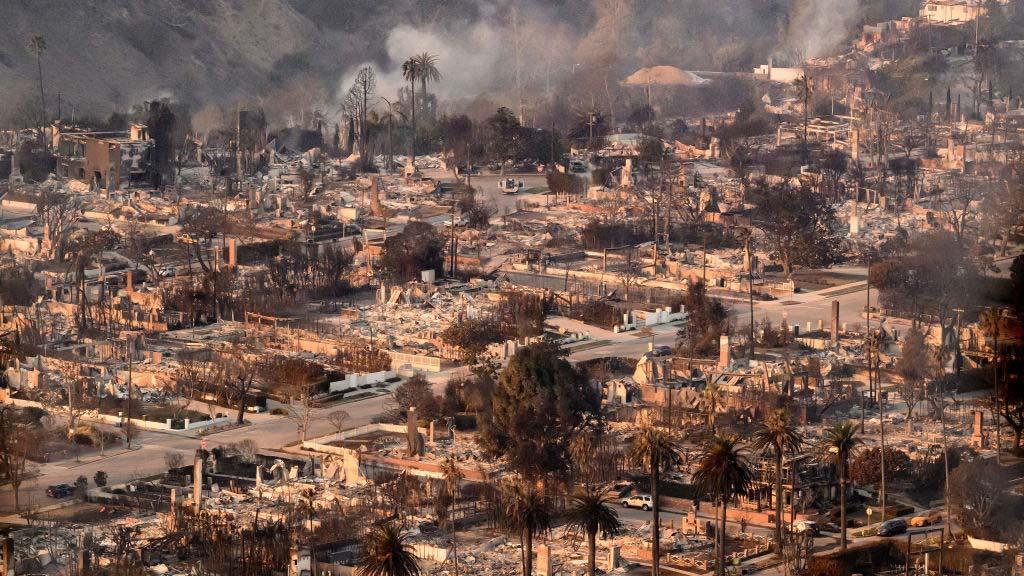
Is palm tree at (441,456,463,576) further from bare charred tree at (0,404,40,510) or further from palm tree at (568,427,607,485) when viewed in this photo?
bare charred tree at (0,404,40,510)

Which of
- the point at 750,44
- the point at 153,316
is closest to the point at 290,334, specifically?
the point at 153,316

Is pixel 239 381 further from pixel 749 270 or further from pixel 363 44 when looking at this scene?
pixel 363 44

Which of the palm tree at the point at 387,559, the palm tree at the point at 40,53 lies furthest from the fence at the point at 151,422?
the palm tree at the point at 40,53

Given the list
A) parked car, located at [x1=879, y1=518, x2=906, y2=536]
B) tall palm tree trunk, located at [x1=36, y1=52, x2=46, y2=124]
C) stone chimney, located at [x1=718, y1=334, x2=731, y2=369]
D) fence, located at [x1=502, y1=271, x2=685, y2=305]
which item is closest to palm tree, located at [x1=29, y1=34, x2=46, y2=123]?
tall palm tree trunk, located at [x1=36, y1=52, x2=46, y2=124]

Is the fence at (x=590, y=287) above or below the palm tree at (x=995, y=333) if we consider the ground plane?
below

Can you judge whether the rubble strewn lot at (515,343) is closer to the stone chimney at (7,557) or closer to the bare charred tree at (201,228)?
the bare charred tree at (201,228)

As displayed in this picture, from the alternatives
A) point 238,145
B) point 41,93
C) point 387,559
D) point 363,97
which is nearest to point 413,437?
point 387,559
